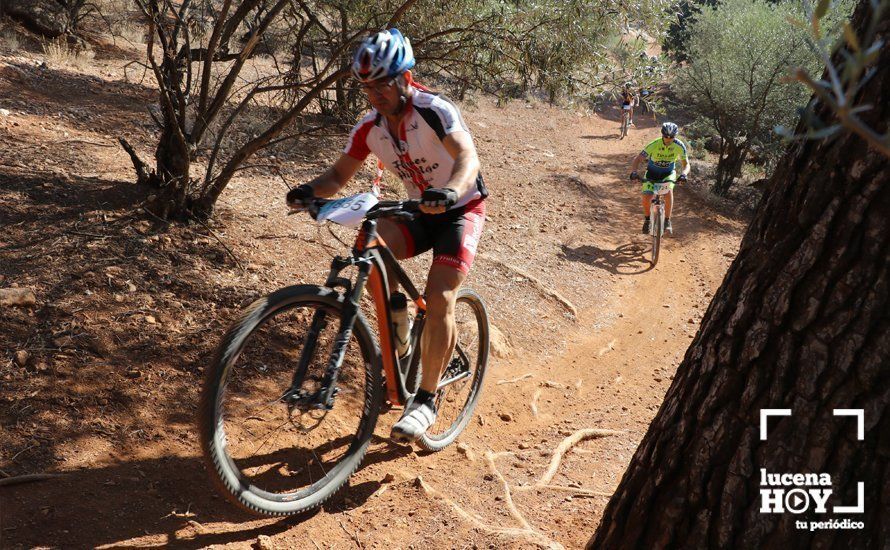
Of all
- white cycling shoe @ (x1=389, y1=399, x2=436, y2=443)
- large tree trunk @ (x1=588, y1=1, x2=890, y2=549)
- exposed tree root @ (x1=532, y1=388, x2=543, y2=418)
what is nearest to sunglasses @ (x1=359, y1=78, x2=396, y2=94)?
white cycling shoe @ (x1=389, y1=399, x2=436, y2=443)

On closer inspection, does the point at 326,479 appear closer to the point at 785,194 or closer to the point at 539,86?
the point at 785,194

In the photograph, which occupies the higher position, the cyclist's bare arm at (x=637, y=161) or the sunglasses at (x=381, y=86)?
the sunglasses at (x=381, y=86)

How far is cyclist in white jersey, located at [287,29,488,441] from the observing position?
3535 millimetres

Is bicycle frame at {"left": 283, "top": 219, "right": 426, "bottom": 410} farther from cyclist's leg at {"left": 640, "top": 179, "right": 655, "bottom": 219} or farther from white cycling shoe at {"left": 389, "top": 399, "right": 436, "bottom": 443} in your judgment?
cyclist's leg at {"left": 640, "top": 179, "right": 655, "bottom": 219}

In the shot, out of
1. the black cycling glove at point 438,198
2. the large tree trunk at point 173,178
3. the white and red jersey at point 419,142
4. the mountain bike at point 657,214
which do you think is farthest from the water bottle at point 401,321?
the mountain bike at point 657,214

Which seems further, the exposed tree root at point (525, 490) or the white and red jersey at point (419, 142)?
the white and red jersey at point (419, 142)

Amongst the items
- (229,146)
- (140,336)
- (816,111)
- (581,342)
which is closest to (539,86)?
(581,342)

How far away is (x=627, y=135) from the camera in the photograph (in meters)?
24.3

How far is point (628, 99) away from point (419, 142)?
61.1 ft

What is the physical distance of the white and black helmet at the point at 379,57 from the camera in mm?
3441

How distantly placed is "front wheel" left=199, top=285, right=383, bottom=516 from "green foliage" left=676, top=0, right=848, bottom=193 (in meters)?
14.3

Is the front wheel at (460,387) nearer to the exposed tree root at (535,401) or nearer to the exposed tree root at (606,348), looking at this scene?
the exposed tree root at (535,401)

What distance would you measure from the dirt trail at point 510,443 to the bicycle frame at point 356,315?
1.91ft

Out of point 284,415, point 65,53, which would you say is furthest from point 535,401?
point 65,53
